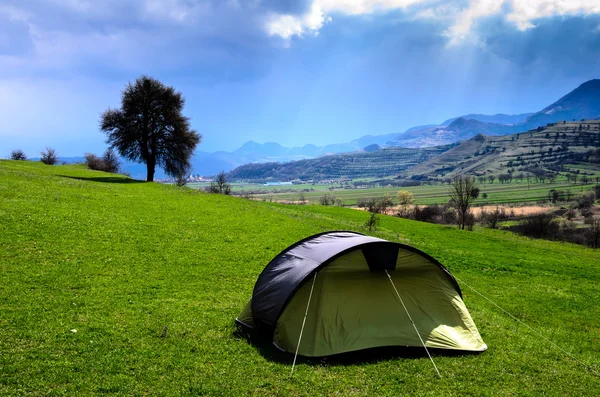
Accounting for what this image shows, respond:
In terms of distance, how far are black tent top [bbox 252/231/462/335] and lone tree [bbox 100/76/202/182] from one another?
45.7 m

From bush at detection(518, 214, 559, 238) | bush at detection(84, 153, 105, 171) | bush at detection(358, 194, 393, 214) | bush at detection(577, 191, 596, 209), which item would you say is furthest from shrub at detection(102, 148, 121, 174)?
bush at detection(577, 191, 596, 209)

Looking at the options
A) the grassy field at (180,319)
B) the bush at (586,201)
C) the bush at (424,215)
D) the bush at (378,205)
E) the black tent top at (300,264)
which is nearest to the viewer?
the grassy field at (180,319)

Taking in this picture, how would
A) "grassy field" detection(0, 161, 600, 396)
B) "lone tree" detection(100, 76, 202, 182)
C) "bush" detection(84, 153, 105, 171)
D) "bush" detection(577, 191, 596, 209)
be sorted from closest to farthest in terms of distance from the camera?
1. "grassy field" detection(0, 161, 600, 396)
2. "lone tree" detection(100, 76, 202, 182)
3. "bush" detection(84, 153, 105, 171)
4. "bush" detection(577, 191, 596, 209)

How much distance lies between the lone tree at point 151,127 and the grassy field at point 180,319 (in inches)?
1038

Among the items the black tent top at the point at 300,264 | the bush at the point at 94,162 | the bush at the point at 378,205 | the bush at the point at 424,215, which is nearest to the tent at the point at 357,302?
the black tent top at the point at 300,264

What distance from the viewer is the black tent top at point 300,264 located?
10.5m

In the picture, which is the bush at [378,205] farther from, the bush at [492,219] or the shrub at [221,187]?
the shrub at [221,187]

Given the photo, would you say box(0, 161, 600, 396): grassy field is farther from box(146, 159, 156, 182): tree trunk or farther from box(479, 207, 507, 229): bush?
box(479, 207, 507, 229): bush

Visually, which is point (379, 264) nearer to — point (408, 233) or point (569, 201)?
point (408, 233)

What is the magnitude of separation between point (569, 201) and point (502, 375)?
175827mm

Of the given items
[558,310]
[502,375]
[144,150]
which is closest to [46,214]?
[502,375]

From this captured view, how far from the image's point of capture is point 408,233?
41344 millimetres

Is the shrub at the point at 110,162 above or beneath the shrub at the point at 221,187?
above

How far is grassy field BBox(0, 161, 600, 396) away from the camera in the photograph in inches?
326
